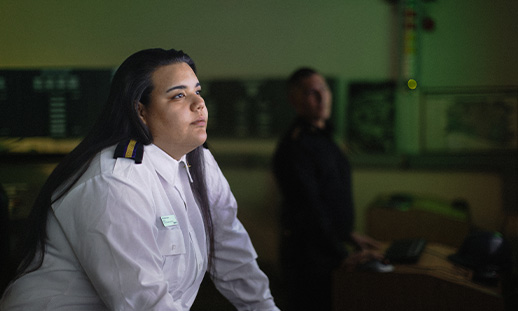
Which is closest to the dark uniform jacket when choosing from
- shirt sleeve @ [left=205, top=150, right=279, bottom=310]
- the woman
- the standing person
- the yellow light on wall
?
the standing person

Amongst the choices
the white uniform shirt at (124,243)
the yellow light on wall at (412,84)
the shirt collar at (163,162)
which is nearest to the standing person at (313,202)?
the white uniform shirt at (124,243)

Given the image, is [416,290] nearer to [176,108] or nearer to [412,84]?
[176,108]

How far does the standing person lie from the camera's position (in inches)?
72.6

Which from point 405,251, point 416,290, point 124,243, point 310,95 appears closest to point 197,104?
point 124,243

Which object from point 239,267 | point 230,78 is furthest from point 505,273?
point 230,78

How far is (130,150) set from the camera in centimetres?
90

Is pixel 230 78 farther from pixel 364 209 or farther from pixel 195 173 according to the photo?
pixel 195 173

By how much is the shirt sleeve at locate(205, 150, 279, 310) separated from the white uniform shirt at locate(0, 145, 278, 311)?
2 centimetres

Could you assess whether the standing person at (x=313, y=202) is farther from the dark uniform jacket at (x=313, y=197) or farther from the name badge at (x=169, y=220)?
the name badge at (x=169, y=220)

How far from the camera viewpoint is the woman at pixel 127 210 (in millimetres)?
838

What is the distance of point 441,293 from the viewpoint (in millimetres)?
1513

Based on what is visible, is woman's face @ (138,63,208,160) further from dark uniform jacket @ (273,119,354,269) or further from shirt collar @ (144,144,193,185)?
dark uniform jacket @ (273,119,354,269)

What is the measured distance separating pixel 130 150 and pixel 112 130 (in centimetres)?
6

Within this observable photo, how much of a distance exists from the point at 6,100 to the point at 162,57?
1.58ft
